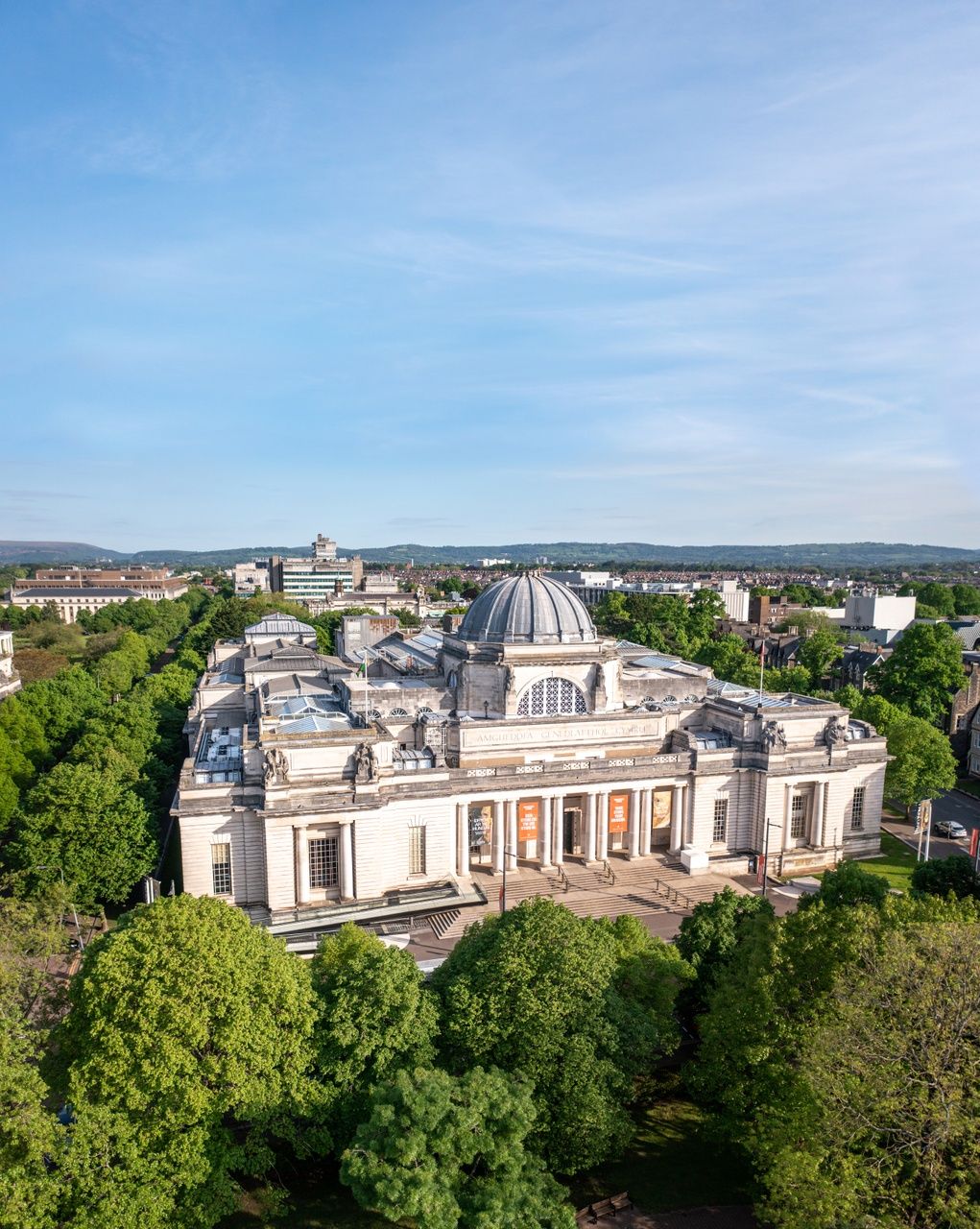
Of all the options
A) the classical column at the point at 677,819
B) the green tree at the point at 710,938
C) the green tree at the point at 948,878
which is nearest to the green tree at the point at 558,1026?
the green tree at the point at 710,938

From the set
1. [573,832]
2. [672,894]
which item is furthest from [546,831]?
[672,894]

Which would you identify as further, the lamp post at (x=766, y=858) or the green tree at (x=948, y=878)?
the lamp post at (x=766, y=858)

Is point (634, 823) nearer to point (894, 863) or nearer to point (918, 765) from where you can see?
point (894, 863)

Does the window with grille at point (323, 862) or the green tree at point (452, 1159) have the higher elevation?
the green tree at point (452, 1159)

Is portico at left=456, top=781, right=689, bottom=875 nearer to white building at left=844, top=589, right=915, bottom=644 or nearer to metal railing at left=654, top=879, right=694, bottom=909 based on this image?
metal railing at left=654, top=879, right=694, bottom=909

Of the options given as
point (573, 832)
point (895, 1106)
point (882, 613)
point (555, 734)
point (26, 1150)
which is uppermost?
point (882, 613)

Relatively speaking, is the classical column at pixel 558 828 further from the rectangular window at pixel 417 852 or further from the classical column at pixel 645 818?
the rectangular window at pixel 417 852
